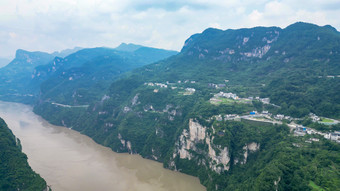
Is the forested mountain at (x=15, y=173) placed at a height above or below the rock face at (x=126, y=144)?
above

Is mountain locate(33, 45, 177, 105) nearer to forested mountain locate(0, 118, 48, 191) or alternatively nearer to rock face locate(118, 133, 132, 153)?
rock face locate(118, 133, 132, 153)

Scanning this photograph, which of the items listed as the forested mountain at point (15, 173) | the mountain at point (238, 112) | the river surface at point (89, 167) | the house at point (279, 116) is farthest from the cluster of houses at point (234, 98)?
the forested mountain at point (15, 173)

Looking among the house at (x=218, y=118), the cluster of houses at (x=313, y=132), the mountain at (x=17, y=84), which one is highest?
the cluster of houses at (x=313, y=132)

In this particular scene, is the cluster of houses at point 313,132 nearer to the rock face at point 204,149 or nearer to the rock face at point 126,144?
the rock face at point 204,149

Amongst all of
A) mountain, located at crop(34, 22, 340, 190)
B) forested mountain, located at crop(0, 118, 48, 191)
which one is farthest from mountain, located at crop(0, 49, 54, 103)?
forested mountain, located at crop(0, 118, 48, 191)

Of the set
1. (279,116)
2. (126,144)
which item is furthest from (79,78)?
(279,116)

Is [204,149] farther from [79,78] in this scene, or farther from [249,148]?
[79,78]

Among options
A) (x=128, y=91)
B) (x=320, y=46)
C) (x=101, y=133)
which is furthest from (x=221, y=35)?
(x=101, y=133)
